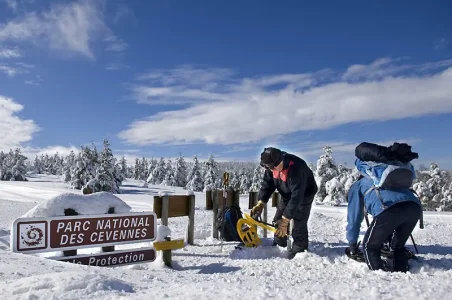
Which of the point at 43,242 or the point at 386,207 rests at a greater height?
the point at 386,207

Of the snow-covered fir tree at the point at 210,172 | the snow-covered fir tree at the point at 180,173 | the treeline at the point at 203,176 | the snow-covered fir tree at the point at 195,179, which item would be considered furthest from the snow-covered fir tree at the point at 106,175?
the snow-covered fir tree at the point at 180,173

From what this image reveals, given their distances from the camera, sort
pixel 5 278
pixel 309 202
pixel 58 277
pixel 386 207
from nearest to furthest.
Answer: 1. pixel 58 277
2. pixel 5 278
3. pixel 386 207
4. pixel 309 202

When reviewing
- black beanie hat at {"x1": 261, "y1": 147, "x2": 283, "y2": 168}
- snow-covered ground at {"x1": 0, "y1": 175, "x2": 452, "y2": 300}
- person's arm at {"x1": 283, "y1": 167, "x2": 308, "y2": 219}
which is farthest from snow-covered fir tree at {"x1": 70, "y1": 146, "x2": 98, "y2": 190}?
person's arm at {"x1": 283, "y1": 167, "x2": 308, "y2": 219}

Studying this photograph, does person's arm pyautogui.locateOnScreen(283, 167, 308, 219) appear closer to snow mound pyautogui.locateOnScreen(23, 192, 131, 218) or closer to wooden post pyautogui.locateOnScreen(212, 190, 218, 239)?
snow mound pyautogui.locateOnScreen(23, 192, 131, 218)

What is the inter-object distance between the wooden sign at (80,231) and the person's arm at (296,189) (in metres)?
2.16

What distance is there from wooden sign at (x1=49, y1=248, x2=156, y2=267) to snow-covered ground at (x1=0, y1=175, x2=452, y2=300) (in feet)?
0.57

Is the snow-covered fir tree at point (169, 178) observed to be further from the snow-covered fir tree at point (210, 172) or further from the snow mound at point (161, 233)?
the snow mound at point (161, 233)

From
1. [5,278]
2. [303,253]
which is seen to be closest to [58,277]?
[5,278]

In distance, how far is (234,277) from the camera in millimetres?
4617

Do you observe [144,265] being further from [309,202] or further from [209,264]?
[309,202]

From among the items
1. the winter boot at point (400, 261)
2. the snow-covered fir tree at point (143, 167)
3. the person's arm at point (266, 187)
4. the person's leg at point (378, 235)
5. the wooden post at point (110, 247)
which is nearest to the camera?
the person's leg at point (378, 235)

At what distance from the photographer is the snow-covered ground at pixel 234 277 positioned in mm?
3154

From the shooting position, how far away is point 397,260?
5270 millimetres

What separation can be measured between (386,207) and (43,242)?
4.58 m
